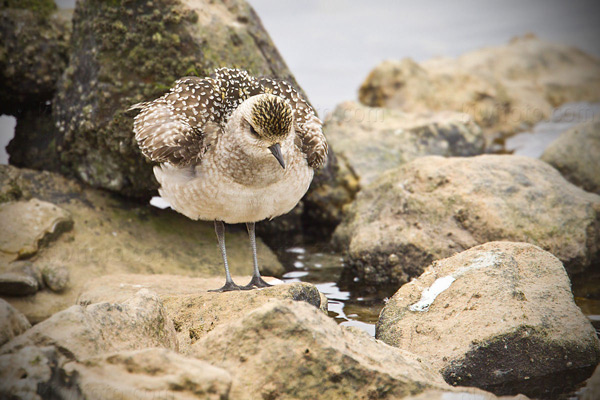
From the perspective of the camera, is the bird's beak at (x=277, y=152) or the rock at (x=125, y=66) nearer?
the bird's beak at (x=277, y=152)

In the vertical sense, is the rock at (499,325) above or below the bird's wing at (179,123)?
below


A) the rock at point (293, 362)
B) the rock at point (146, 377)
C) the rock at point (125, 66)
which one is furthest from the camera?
the rock at point (125, 66)

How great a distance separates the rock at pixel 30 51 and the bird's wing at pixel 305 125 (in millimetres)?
4226

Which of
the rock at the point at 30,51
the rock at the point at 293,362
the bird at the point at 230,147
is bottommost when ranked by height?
the rock at the point at 293,362

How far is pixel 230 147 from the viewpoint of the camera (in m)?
6.38

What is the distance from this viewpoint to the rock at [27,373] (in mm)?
3900

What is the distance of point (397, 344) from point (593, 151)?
627cm

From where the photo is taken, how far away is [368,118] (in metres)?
12.8

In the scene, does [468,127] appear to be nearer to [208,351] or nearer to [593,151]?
[593,151]

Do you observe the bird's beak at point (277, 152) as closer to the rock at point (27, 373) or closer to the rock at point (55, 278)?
the rock at point (27, 373)

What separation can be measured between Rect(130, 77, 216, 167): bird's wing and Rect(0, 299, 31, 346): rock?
8.31 feet

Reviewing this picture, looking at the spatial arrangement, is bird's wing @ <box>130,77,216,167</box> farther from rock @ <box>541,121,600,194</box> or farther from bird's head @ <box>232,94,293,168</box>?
rock @ <box>541,121,600,194</box>

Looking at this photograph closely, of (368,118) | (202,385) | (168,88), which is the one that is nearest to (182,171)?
(168,88)

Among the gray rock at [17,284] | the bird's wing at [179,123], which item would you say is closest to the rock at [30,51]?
the bird's wing at [179,123]
